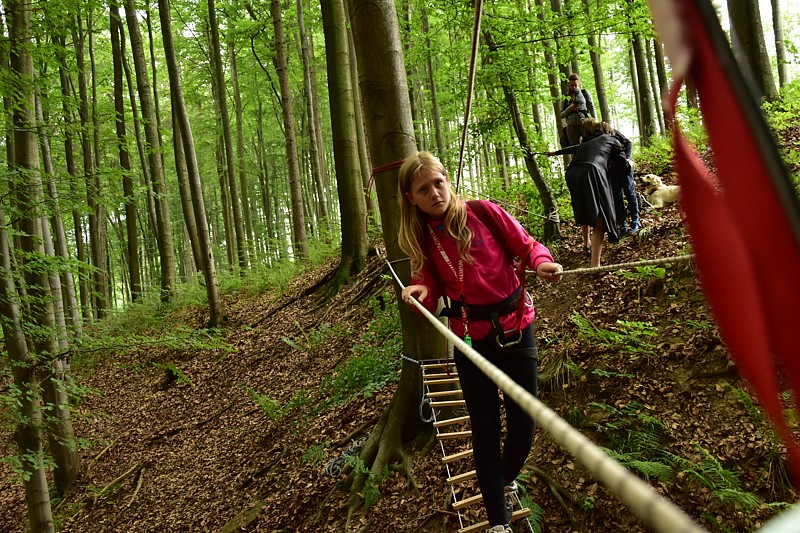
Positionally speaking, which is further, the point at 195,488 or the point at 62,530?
the point at 62,530

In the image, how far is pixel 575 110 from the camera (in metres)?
6.61

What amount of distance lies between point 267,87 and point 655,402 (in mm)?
21205

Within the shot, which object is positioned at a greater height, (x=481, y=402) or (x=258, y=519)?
(x=481, y=402)

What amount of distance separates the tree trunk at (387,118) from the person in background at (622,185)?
10.0 feet

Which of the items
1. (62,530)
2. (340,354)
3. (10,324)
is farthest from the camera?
(340,354)

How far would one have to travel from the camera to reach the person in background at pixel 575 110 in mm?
6605

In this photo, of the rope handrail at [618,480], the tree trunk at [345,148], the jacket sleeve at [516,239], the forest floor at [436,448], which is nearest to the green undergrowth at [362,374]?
the forest floor at [436,448]

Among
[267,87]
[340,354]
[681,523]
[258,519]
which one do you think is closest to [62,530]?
[258,519]

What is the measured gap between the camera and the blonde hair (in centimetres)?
254

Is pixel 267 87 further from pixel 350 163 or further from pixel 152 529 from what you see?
pixel 152 529

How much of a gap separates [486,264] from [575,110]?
195 inches

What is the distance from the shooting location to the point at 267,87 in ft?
69.6

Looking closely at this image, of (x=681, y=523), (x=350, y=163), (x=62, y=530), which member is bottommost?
(x=62, y=530)

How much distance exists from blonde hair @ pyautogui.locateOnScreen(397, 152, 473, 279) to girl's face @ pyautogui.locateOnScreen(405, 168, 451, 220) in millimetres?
23
